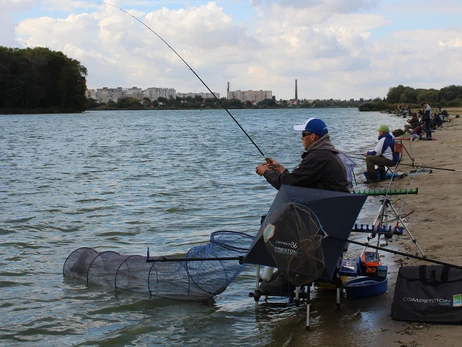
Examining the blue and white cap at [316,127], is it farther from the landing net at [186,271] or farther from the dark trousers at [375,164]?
the dark trousers at [375,164]

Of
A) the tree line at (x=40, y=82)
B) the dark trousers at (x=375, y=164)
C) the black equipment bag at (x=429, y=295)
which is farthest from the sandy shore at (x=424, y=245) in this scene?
the tree line at (x=40, y=82)

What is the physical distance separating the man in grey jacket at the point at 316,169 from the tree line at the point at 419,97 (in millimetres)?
94173

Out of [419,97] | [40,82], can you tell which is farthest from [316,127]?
[40,82]

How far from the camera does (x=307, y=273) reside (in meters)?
5.57

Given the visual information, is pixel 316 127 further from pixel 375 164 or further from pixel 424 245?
pixel 375 164

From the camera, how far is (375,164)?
1517cm

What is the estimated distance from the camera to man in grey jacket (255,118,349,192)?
19.5ft

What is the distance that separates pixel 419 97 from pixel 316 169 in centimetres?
11210

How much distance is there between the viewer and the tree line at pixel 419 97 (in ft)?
335

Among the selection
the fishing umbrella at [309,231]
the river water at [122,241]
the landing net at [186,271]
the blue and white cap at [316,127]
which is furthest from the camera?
the landing net at [186,271]

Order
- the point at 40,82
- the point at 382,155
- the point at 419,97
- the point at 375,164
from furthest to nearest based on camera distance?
the point at 40,82 → the point at 419,97 → the point at 375,164 → the point at 382,155

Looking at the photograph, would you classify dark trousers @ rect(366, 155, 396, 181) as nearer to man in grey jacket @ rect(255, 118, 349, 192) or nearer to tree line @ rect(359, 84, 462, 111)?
man in grey jacket @ rect(255, 118, 349, 192)

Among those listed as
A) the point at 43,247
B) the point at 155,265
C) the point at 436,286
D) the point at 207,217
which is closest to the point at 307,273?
the point at 436,286

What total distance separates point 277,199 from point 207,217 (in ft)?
24.1
